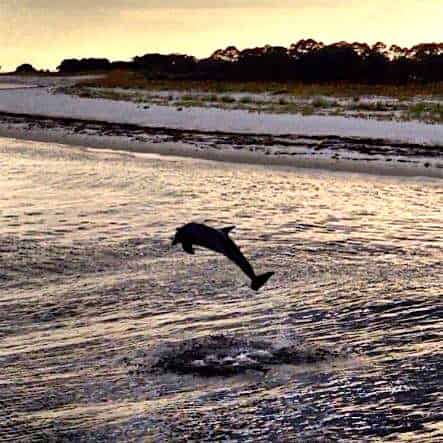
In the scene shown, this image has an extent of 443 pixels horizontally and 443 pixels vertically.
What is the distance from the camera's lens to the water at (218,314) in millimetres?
7781

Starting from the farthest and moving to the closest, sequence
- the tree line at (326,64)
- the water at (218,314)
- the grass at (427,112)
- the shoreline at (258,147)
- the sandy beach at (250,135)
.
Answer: the tree line at (326,64) → the grass at (427,112) → the sandy beach at (250,135) → the shoreline at (258,147) → the water at (218,314)

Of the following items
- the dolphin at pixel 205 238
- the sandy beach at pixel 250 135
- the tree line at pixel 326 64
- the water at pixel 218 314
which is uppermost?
the tree line at pixel 326 64

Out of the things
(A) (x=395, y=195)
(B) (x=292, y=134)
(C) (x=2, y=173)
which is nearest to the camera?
(A) (x=395, y=195)

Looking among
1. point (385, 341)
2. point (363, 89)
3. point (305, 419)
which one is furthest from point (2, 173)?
point (363, 89)

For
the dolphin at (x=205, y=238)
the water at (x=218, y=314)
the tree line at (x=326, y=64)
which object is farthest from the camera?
the tree line at (x=326, y=64)

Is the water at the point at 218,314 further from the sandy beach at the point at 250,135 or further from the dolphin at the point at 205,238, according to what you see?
the sandy beach at the point at 250,135

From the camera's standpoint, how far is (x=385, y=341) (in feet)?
32.0

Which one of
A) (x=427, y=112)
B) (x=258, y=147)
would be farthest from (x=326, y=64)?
(x=258, y=147)

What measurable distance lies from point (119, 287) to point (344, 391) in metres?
4.21

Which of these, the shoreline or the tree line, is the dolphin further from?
the tree line

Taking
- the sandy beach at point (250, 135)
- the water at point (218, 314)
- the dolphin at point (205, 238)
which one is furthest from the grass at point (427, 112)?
the dolphin at point (205, 238)

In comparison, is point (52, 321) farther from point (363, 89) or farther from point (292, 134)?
point (363, 89)

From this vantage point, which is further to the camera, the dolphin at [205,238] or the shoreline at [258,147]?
the shoreline at [258,147]

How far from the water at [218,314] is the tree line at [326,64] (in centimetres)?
5040
